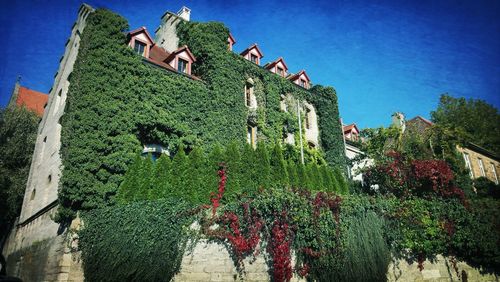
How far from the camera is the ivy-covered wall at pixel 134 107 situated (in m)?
11.7

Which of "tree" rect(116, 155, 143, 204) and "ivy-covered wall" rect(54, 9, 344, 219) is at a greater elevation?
"ivy-covered wall" rect(54, 9, 344, 219)

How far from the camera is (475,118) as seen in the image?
36.0m

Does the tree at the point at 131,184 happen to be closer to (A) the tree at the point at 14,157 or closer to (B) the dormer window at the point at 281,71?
(B) the dormer window at the point at 281,71

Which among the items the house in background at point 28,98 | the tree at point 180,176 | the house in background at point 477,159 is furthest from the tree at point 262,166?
the house in background at point 28,98

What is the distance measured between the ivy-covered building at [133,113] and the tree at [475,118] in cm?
2210

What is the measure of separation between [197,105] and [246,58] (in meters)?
7.77

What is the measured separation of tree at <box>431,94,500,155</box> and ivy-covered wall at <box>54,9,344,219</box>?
28.0 metres

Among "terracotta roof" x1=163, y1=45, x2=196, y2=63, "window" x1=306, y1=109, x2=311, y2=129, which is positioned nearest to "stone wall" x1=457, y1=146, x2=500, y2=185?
"window" x1=306, y1=109, x2=311, y2=129

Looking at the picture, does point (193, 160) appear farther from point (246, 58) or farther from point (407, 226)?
point (246, 58)

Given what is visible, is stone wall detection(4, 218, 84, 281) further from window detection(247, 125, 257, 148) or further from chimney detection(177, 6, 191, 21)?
chimney detection(177, 6, 191, 21)

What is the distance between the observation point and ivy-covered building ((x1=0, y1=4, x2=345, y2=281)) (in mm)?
11859

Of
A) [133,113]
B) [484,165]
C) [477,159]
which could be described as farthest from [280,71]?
[484,165]

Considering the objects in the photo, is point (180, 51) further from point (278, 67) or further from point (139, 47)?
point (278, 67)

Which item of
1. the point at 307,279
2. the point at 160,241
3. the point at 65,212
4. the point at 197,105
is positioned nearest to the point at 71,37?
the point at 197,105
